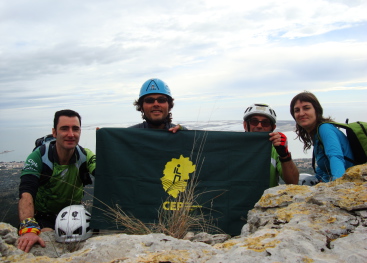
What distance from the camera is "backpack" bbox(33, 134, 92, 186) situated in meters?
4.70

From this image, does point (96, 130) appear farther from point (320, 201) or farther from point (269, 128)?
point (320, 201)

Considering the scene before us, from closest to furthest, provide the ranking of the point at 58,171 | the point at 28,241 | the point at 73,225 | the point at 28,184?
1. the point at 28,241
2. the point at 73,225
3. the point at 28,184
4. the point at 58,171

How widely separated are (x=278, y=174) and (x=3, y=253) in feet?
13.5

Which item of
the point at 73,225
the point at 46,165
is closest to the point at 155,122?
the point at 46,165

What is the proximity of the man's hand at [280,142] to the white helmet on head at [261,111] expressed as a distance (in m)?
0.61

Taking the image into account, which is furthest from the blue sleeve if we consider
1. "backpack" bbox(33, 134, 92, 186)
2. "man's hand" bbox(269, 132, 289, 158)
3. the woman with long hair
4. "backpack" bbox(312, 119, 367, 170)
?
"backpack" bbox(33, 134, 92, 186)

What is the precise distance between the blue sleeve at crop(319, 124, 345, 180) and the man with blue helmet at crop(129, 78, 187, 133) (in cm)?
256

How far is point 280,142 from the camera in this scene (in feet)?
15.1

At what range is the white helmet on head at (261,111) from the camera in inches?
206

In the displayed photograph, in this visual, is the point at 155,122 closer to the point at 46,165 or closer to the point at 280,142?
the point at 46,165

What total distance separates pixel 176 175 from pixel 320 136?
226 cm

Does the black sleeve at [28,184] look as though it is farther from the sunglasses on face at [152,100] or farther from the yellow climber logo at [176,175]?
the sunglasses on face at [152,100]

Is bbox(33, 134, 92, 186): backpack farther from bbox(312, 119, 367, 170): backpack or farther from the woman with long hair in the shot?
bbox(312, 119, 367, 170): backpack

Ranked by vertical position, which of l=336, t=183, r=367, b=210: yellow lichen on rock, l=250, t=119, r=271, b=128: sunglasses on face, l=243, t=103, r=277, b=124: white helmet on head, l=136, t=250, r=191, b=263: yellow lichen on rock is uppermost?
l=243, t=103, r=277, b=124: white helmet on head
